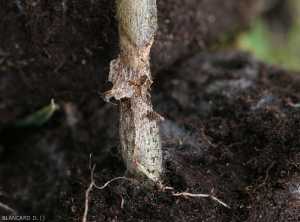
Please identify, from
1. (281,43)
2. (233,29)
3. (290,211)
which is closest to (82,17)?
(290,211)

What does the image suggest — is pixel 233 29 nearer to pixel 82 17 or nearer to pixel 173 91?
pixel 173 91

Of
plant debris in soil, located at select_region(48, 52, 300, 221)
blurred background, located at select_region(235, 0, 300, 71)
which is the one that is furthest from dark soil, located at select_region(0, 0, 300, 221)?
blurred background, located at select_region(235, 0, 300, 71)

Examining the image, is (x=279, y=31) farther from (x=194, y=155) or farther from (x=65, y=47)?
(x=65, y=47)

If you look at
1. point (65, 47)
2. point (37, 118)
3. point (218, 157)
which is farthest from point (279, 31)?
point (37, 118)

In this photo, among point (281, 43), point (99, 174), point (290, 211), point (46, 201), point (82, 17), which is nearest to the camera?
point (290, 211)

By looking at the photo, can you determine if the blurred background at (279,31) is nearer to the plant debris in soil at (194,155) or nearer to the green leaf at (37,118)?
the plant debris in soil at (194,155)

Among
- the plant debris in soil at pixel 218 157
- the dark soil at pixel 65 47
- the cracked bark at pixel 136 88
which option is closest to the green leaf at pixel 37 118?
the dark soil at pixel 65 47

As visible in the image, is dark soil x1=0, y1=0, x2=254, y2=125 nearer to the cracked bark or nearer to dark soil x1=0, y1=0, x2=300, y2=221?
dark soil x1=0, y1=0, x2=300, y2=221
